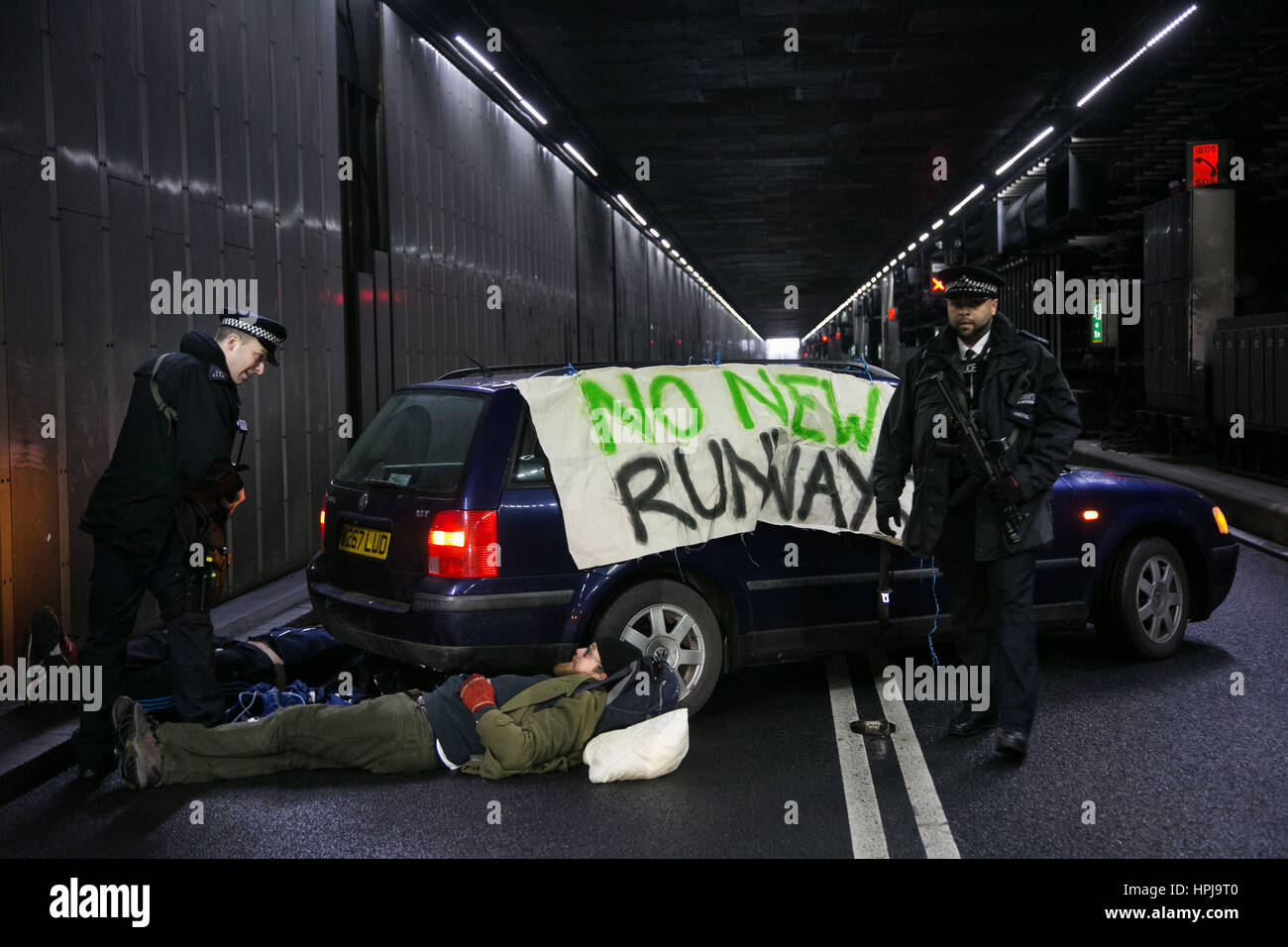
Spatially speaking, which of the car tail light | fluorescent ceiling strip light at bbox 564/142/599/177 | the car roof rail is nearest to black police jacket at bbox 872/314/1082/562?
the car roof rail

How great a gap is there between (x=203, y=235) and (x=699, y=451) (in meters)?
4.95

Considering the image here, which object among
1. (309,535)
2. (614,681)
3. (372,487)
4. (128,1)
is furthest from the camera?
(309,535)

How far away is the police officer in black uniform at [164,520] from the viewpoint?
17.5 feet

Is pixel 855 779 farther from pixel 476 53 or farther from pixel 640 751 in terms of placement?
pixel 476 53

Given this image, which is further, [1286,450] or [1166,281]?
[1166,281]

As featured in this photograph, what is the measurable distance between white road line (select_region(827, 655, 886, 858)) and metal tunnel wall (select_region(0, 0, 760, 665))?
4.41 metres

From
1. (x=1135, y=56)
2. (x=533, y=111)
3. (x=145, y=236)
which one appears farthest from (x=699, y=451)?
(x=1135, y=56)

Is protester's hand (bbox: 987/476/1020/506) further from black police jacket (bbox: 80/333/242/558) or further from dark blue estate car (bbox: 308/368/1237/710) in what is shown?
black police jacket (bbox: 80/333/242/558)

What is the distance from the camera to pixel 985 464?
5.43m
